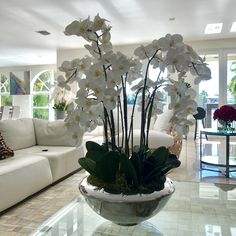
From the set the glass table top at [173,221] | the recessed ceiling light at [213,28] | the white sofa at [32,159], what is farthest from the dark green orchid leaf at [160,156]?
the recessed ceiling light at [213,28]

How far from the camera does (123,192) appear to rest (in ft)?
3.50

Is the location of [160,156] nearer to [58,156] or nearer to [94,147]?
[94,147]

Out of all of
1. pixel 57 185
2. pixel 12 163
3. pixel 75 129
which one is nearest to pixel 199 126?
pixel 57 185

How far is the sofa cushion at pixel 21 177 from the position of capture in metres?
2.42

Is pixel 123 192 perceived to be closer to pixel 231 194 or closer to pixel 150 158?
pixel 150 158

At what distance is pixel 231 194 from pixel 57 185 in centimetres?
209

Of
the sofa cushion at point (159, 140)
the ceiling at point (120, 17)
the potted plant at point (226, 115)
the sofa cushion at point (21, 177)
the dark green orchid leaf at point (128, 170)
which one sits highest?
the ceiling at point (120, 17)

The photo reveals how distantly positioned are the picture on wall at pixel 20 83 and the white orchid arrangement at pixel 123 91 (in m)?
11.0

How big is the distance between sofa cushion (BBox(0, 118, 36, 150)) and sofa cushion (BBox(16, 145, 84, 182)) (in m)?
0.11

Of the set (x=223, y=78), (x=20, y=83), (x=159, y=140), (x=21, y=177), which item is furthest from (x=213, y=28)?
(x=20, y=83)

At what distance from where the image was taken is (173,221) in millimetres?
1432

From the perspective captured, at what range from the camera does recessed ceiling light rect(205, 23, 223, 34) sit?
5948 mm

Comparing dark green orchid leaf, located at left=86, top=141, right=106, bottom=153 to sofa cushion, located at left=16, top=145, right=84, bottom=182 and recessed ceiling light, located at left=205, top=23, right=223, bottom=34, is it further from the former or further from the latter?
recessed ceiling light, located at left=205, top=23, right=223, bottom=34

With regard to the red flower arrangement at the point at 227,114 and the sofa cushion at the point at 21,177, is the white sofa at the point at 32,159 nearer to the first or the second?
the sofa cushion at the point at 21,177
